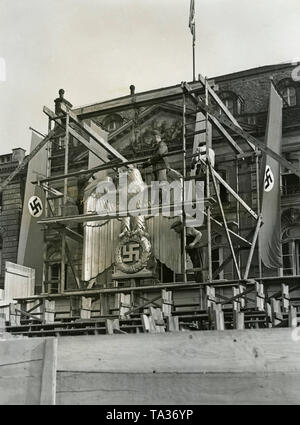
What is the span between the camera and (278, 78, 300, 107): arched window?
90.7 ft

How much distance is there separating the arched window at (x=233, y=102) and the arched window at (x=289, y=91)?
1802 mm

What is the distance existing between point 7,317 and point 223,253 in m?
13.4

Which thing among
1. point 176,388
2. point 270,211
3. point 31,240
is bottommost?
point 176,388

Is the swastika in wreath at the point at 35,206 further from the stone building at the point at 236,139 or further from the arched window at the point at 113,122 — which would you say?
the arched window at the point at 113,122

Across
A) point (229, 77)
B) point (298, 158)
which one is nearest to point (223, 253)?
point (298, 158)

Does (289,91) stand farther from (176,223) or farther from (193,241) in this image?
(176,223)

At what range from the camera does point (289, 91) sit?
27828 mm

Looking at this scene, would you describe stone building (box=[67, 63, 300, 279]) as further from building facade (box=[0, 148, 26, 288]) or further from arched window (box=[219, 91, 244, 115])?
building facade (box=[0, 148, 26, 288])

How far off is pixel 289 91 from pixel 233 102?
243cm

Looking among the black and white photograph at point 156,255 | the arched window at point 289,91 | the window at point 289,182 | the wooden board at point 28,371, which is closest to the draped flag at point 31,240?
the black and white photograph at point 156,255

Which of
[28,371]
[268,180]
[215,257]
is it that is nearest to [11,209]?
[215,257]

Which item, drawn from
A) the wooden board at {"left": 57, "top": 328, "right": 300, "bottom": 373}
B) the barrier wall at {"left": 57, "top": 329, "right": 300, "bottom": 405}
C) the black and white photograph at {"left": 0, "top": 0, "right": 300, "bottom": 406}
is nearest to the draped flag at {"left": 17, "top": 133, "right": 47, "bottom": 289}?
the black and white photograph at {"left": 0, "top": 0, "right": 300, "bottom": 406}

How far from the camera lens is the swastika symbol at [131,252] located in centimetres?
1703

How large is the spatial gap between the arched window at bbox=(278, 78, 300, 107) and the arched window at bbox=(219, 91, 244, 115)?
1.80m
